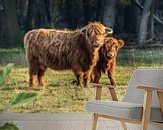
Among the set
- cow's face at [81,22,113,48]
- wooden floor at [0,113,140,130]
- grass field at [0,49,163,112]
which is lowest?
wooden floor at [0,113,140,130]

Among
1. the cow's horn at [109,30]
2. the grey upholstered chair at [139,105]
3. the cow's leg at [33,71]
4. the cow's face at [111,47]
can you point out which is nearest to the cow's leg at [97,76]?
the cow's face at [111,47]

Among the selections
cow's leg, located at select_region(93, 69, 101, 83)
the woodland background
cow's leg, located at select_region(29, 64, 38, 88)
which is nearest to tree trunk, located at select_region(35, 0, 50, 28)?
the woodland background

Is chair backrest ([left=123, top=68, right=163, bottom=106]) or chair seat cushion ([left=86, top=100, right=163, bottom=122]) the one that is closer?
chair seat cushion ([left=86, top=100, right=163, bottom=122])

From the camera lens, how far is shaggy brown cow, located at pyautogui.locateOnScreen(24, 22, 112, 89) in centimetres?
541

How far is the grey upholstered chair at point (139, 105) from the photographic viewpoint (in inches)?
123

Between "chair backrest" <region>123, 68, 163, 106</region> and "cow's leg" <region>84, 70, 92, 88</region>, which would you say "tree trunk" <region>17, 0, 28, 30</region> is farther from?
"chair backrest" <region>123, 68, 163, 106</region>

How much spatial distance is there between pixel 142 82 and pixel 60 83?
6.40 ft

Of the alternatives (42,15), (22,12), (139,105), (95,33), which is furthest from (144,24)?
(139,105)

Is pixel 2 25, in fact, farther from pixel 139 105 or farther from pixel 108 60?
pixel 139 105

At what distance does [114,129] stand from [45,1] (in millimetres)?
2011

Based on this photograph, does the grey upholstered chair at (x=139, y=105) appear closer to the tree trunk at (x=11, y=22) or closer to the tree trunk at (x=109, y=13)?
the tree trunk at (x=109, y=13)

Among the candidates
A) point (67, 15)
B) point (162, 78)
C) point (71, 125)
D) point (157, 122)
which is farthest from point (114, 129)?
point (67, 15)

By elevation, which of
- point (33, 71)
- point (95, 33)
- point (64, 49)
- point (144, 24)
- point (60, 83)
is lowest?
point (60, 83)

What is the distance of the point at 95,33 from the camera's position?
5410 millimetres
